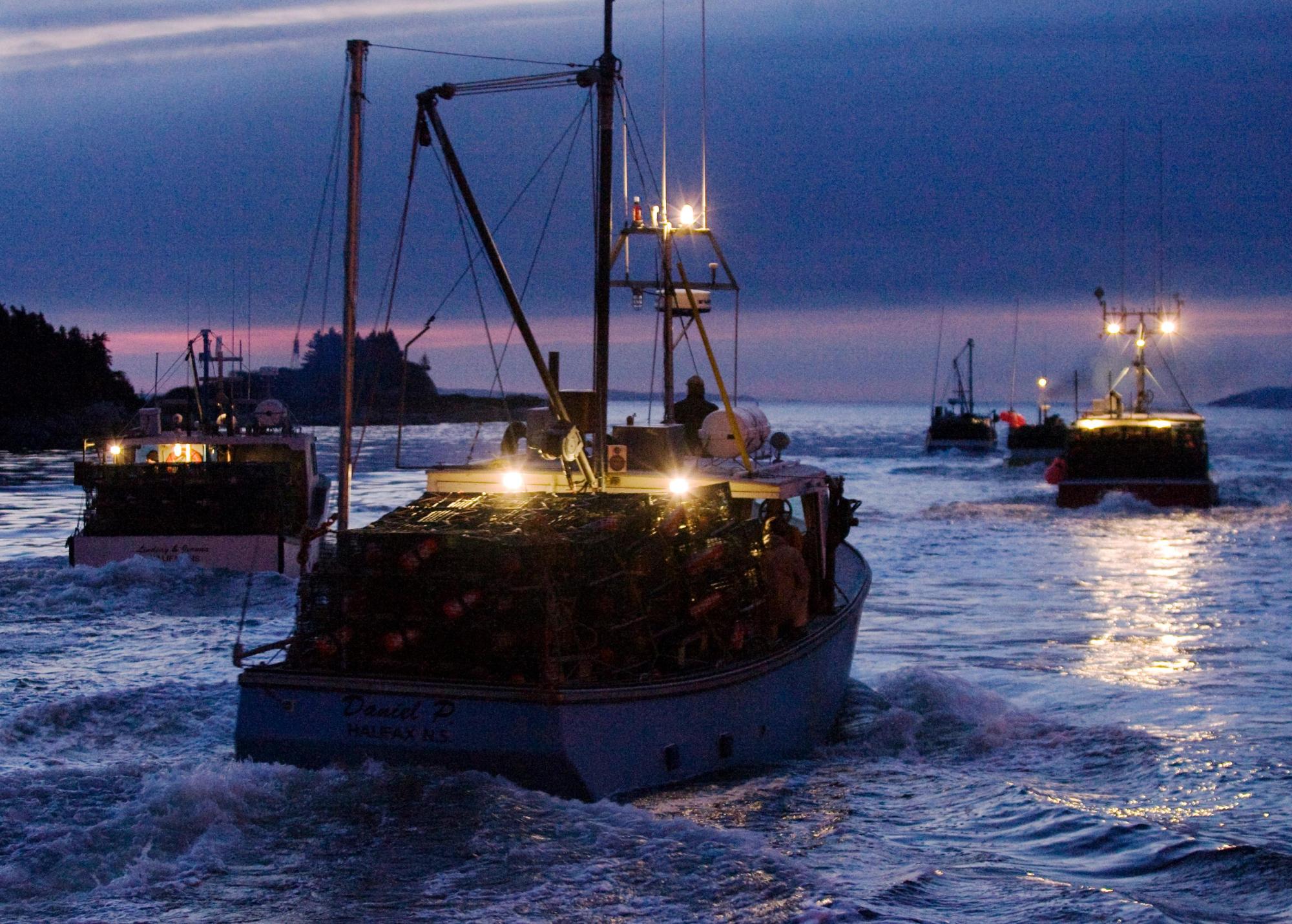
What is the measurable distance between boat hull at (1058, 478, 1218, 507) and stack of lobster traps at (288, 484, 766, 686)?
3593 cm

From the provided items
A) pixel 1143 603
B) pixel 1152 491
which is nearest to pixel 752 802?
pixel 1143 603

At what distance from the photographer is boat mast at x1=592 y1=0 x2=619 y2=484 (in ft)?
48.4

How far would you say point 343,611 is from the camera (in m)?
9.26

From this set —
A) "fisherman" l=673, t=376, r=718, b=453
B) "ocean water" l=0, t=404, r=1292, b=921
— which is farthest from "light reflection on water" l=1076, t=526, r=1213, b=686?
"fisherman" l=673, t=376, r=718, b=453

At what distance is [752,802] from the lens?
33.3 ft

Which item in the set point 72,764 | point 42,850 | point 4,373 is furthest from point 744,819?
point 4,373

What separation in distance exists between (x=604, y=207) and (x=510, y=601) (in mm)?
6928

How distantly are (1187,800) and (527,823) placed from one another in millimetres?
5721

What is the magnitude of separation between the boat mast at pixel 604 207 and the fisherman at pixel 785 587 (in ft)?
11.3

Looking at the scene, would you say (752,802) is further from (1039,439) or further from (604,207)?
(1039,439)

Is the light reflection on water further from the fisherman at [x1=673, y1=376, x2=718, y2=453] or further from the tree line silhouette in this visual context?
the tree line silhouette

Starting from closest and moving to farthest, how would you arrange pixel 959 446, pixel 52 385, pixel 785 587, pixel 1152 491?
pixel 785 587
pixel 1152 491
pixel 959 446
pixel 52 385

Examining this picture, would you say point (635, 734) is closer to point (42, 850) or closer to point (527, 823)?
point (527, 823)

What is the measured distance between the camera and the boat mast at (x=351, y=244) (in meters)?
13.9
